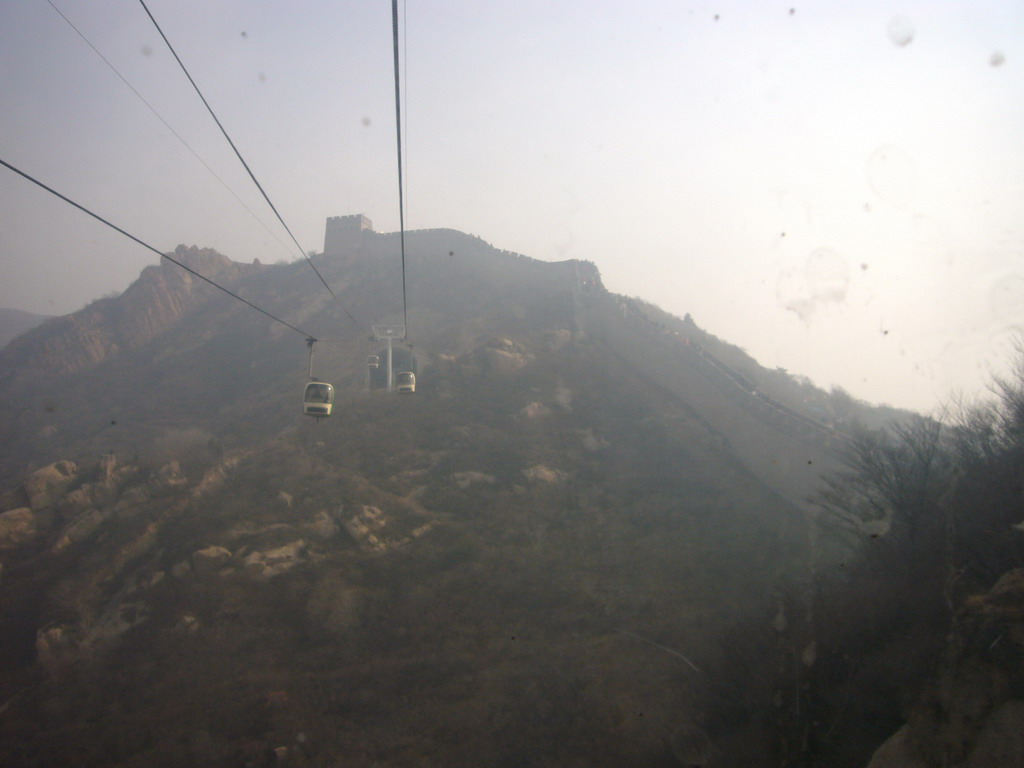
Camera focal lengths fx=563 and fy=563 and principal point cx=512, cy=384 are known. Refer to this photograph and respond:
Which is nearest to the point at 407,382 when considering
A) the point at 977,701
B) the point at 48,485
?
the point at 48,485

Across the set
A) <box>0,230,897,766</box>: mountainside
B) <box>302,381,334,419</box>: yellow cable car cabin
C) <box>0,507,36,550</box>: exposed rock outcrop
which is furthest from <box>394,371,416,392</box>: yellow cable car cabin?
<box>0,507,36,550</box>: exposed rock outcrop

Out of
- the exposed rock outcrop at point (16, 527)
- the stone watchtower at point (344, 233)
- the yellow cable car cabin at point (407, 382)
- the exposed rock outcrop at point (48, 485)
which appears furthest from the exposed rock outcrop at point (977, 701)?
the stone watchtower at point (344, 233)

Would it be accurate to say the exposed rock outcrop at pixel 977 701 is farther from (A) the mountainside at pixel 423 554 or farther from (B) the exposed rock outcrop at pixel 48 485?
(B) the exposed rock outcrop at pixel 48 485

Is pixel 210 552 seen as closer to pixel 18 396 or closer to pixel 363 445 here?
pixel 363 445

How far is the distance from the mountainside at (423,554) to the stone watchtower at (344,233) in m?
22.4

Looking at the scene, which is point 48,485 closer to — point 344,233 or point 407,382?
point 407,382

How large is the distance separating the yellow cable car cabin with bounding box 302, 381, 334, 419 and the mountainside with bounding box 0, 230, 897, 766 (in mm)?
5844

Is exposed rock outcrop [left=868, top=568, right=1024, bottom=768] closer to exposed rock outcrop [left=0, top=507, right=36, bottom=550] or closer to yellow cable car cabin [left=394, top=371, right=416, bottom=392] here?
yellow cable car cabin [left=394, top=371, right=416, bottom=392]

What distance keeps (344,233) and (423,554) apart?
166ft

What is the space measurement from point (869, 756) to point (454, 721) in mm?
9671

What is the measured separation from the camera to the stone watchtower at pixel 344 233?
6356 cm

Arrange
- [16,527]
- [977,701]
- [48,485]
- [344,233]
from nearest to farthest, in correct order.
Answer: [977,701] → [16,527] → [48,485] → [344,233]

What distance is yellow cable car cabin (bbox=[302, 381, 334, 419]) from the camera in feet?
65.1

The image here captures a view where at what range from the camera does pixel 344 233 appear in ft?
211
